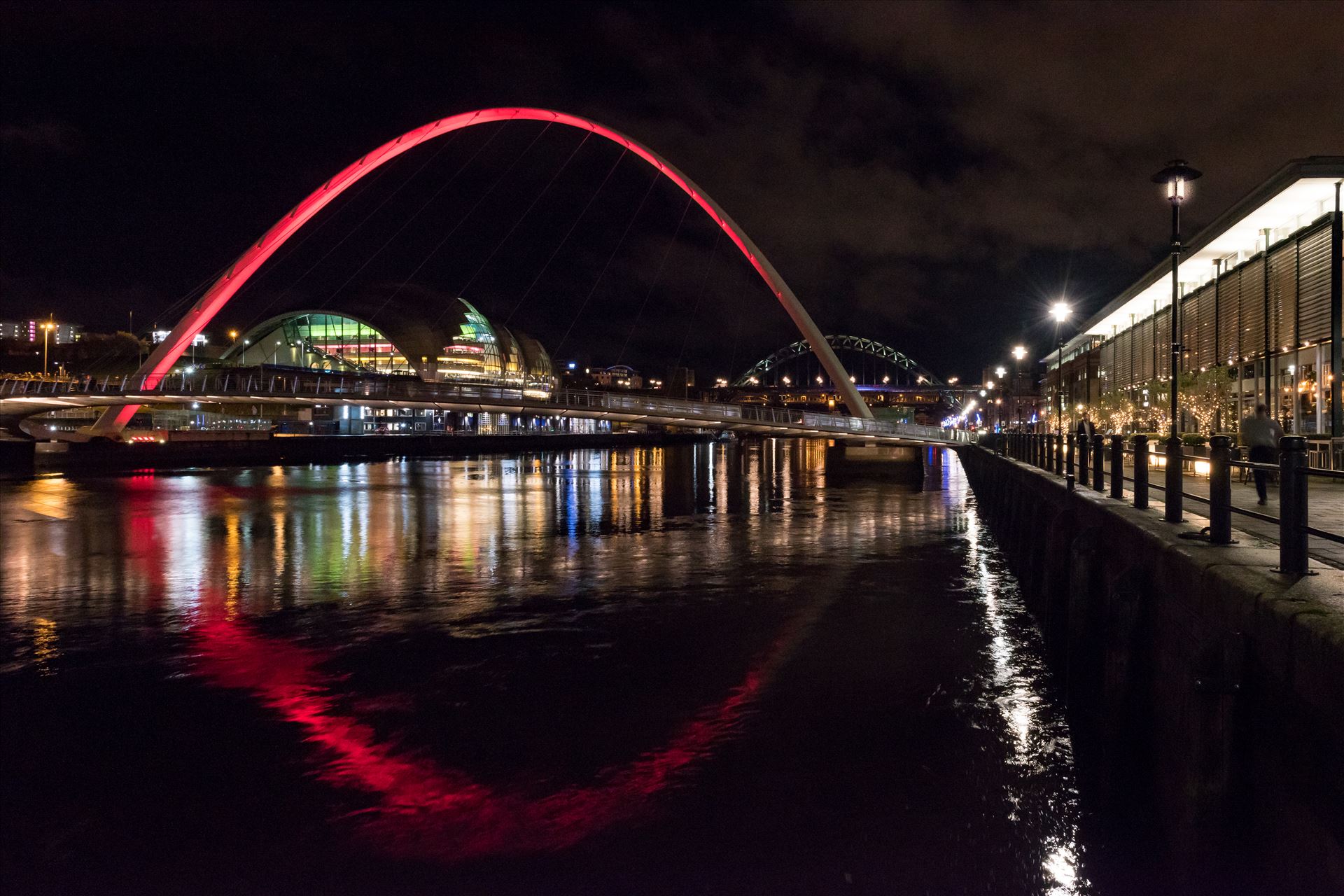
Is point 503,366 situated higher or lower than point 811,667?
higher

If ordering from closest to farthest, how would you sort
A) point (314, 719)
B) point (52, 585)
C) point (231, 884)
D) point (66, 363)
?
1. point (231, 884)
2. point (314, 719)
3. point (52, 585)
4. point (66, 363)

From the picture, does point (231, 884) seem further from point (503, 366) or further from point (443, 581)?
point (503, 366)

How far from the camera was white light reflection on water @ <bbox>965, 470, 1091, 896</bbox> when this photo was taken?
23.8ft

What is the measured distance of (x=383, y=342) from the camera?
113 metres

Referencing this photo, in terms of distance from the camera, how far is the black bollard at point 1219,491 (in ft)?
24.7

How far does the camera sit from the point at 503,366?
425 feet

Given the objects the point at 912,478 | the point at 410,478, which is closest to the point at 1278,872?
the point at 410,478

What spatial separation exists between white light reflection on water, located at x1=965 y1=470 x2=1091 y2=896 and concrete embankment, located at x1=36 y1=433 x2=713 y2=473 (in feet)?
159

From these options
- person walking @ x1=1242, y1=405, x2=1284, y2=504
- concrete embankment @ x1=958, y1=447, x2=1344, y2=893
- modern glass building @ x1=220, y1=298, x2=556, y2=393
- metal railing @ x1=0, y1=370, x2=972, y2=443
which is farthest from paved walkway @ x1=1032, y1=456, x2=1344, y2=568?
modern glass building @ x1=220, y1=298, x2=556, y2=393

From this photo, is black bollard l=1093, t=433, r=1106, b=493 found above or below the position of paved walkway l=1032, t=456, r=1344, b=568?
above

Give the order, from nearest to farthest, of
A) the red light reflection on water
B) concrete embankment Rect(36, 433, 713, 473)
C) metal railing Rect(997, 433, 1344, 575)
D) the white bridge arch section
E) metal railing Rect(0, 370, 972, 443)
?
metal railing Rect(997, 433, 1344, 575)
the red light reflection on water
metal railing Rect(0, 370, 972, 443)
concrete embankment Rect(36, 433, 713, 473)
the white bridge arch section

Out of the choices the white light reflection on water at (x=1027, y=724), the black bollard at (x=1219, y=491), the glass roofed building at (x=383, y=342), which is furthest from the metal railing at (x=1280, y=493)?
the glass roofed building at (x=383, y=342)

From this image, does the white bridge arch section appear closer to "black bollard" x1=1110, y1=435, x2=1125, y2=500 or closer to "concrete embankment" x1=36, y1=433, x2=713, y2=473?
"concrete embankment" x1=36, y1=433, x2=713, y2=473

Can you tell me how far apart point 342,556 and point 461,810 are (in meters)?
14.6
